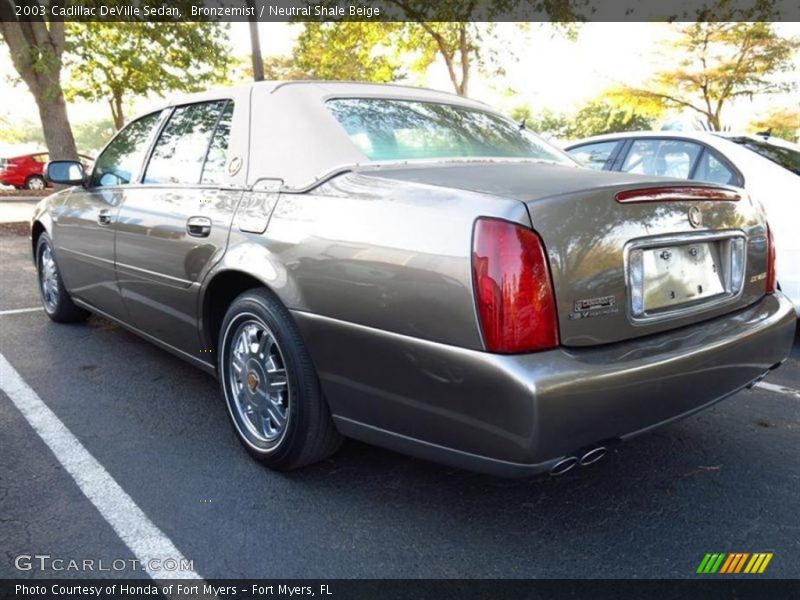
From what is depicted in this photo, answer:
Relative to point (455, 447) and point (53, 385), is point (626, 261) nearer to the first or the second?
point (455, 447)

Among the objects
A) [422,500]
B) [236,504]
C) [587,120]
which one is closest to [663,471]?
[422,500]

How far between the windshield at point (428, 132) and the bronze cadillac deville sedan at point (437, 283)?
0.04ft

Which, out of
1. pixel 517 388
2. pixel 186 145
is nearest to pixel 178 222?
pixel 186 145

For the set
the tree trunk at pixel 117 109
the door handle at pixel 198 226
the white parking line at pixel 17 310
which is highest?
the tree trunk at pixel 117 109

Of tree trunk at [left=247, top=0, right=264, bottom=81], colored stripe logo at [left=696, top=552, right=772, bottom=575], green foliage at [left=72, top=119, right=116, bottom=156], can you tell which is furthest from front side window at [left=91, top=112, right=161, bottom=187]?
green foliage at [left=72, top=119, right=116, bottom=156]

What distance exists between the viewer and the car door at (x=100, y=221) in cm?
374

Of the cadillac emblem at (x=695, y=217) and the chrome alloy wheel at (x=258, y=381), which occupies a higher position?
the cadillac emblem at (x=695, y=217)

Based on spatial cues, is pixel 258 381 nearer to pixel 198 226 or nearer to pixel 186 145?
pixel 198 226

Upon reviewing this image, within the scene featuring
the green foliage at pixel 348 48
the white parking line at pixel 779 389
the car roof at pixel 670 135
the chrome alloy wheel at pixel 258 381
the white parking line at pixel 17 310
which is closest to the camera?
the chrome alloy wheel at pixel 258 381

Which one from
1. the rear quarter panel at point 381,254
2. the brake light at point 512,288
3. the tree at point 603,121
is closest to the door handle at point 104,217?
the rear quarter panel at point 381,254

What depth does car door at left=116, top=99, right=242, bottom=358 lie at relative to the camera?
2857mm

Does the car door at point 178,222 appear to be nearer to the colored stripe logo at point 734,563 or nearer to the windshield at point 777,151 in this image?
the colored stripe logo at point 734,563

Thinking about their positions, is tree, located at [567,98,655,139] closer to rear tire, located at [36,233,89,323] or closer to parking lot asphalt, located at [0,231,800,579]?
rear tire, located at [36,233,89,323]

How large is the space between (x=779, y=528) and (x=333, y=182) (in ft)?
6.76
